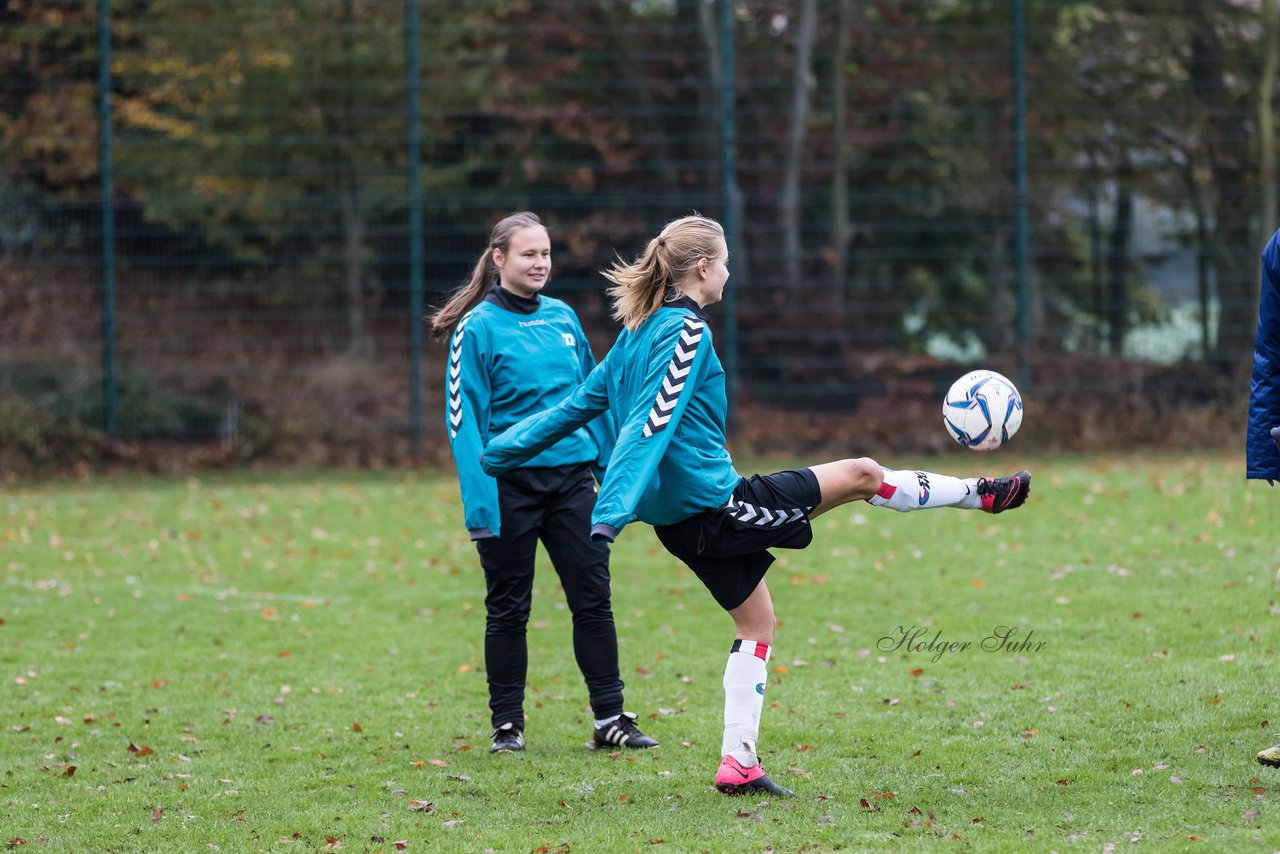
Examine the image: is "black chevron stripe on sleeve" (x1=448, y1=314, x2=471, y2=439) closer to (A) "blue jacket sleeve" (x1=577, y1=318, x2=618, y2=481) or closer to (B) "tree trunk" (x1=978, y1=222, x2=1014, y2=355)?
(A) "blue jacket sleeve" (x1=577, y1=318, x2=618, y2=481)

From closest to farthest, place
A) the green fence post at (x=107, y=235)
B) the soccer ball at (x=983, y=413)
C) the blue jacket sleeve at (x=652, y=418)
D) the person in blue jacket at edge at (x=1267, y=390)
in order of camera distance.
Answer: the blue jacket sleeve at (x=652, y=418)
the person in blue jacket at edge at (x=1267, y=390)
the soccer ball at (x=983, y=413)
the green fence post at (x=107, y=235)

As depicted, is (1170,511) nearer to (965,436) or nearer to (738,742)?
(965,436)

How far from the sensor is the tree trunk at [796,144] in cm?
1673

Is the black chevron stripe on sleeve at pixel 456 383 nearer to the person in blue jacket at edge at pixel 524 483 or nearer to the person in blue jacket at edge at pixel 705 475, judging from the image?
the person in blue jacket at edge at pixel 524 483

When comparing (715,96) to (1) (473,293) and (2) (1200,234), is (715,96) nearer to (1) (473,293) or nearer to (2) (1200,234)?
(2) (1200,234)

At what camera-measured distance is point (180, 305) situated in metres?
15.8

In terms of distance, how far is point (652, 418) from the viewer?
4520mm

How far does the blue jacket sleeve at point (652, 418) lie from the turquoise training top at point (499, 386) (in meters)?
1.01

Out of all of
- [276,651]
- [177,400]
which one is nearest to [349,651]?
[276,651]

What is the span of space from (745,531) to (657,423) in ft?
1.55

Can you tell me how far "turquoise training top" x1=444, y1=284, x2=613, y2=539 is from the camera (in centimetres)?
551

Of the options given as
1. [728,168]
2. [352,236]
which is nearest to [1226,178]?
[728,168]

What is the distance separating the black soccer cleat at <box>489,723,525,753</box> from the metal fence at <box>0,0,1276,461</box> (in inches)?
413

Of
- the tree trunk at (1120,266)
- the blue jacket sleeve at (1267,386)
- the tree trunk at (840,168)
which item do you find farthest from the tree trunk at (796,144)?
the blue jacket sleeve at (1267,386)
